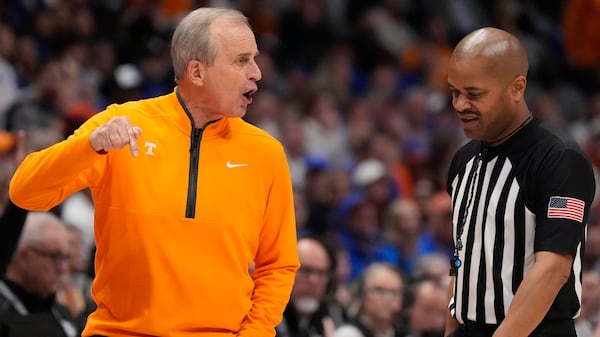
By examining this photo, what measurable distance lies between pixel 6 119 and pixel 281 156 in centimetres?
571

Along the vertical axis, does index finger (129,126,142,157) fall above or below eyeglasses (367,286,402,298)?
above

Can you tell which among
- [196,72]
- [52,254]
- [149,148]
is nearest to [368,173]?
[52,254]

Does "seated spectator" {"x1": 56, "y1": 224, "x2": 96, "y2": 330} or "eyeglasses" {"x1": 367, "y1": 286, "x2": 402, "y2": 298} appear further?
"eyeglasses" {"x1": 367, "y1": 286, "x2": 402, "y2": 298}

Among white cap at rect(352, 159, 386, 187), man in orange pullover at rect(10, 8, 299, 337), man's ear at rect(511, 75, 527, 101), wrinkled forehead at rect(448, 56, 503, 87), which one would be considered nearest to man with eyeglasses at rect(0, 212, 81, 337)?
man in orange pullover at rect(10, 8, 299, 337)

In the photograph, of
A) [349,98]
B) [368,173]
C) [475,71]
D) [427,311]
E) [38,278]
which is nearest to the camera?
[475,71]

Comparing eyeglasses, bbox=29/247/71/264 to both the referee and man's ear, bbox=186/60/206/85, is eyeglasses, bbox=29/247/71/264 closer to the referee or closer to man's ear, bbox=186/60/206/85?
man's ear, bbox=186/60/206/85

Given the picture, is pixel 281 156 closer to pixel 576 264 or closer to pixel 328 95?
pixel 576 264

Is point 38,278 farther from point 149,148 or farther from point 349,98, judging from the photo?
point 349,98

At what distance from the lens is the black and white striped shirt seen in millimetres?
3926

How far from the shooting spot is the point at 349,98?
13031 mm

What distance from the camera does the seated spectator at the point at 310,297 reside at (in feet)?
21.1

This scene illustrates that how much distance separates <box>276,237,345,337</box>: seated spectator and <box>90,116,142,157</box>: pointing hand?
2791mm

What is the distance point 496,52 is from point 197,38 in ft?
3.49

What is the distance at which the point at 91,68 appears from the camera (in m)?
10.9
